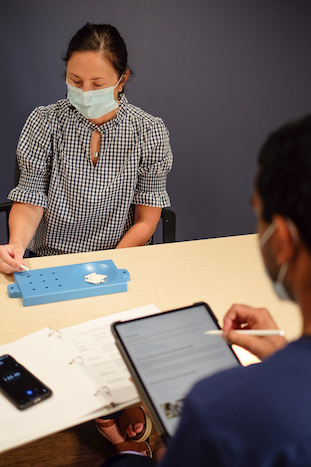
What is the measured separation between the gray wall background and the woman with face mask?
0.62 metres

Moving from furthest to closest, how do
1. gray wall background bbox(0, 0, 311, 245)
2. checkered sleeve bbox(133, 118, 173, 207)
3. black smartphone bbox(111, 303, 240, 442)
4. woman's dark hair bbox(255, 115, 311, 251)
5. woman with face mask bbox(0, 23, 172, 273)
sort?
gray wall background bbox(0, 0, 311, 245), checkered sleeve bbox(133, 118, 173, 207), woman with face mask bbox(0, 23, 172, 273), black smartphone bbox(111, 303, 240, 442), woman's dark hair bbox(255, 115, 311, 251)

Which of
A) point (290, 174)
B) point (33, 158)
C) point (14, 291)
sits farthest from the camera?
point (33, 158)

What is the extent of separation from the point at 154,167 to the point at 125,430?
0.95 meters

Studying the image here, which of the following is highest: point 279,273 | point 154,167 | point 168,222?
point 279,273

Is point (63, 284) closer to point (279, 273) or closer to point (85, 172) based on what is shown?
point (85, 172)

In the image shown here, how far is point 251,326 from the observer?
932 millimetres

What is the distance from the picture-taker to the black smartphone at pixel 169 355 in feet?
2.49

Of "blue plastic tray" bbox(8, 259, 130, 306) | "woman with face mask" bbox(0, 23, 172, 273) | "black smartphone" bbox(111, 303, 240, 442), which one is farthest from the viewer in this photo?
"woman with face mask" bbox(0, 23, 172, 273)

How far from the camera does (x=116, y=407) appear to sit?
0.86 m

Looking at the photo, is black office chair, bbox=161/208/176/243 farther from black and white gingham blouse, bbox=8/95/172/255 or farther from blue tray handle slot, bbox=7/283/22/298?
blue tray handle slot, bbox=7/283/22/298

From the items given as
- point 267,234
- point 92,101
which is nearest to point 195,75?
point 92,101

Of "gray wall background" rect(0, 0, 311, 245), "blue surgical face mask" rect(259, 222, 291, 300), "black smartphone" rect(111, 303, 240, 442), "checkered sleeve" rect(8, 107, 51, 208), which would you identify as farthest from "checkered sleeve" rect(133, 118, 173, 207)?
"blue surgical face mask" rect(259, 222, 291, 300)

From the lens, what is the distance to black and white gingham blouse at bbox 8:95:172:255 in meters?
1.63

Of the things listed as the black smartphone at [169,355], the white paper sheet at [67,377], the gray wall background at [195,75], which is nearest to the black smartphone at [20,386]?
the white paper sheet at [67,377]
